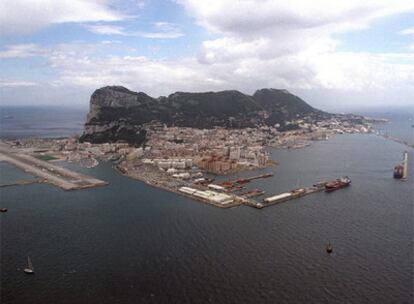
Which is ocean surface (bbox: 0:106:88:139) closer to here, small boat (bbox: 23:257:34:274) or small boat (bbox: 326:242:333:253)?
small boat (bbox: 23:257:34:274)

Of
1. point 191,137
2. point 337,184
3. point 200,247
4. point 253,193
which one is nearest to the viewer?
point 200,247

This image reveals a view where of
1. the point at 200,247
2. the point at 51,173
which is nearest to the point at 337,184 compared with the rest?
the point at 200,247

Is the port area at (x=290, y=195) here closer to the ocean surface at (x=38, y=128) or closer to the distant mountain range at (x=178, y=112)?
the distant mountain range at (x=178, y=112)

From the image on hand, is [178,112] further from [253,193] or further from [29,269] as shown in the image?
[29,269]

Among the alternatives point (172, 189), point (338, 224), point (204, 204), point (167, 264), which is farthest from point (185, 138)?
point (167, 264)

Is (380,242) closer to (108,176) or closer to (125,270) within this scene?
(125,270)

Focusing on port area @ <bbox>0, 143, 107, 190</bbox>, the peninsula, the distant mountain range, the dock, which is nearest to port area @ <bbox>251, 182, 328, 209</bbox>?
the peninsula
